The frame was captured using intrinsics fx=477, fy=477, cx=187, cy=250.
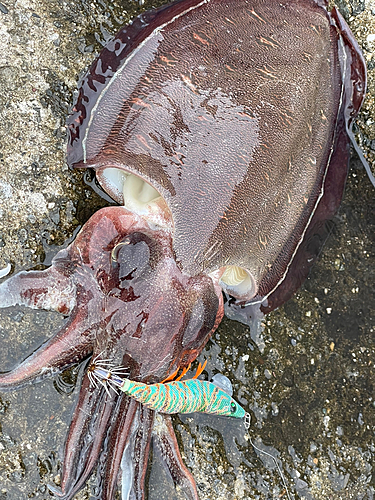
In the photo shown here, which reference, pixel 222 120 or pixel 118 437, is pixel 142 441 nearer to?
pixel 118 437

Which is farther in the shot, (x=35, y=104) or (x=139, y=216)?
(x=35, y=104)

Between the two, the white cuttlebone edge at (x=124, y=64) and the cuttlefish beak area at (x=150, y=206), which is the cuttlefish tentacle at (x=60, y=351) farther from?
the white cuttlebone edge at (x=124, y=64)

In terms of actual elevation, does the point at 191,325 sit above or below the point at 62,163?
below

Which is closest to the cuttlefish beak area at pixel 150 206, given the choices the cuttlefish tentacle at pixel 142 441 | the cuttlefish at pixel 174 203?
the cuttlefish at pixel 174 203

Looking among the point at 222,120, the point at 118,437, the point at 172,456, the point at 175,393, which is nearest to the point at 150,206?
the point at 222,120

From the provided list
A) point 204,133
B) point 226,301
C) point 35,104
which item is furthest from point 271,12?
point 226,301

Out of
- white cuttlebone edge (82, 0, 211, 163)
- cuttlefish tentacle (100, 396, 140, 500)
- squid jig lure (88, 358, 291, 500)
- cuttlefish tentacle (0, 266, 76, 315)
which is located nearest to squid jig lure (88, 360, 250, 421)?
squid jig lure (88, 358, 291, 500)

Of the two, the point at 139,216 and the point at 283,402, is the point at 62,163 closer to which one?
the point at 139,216
